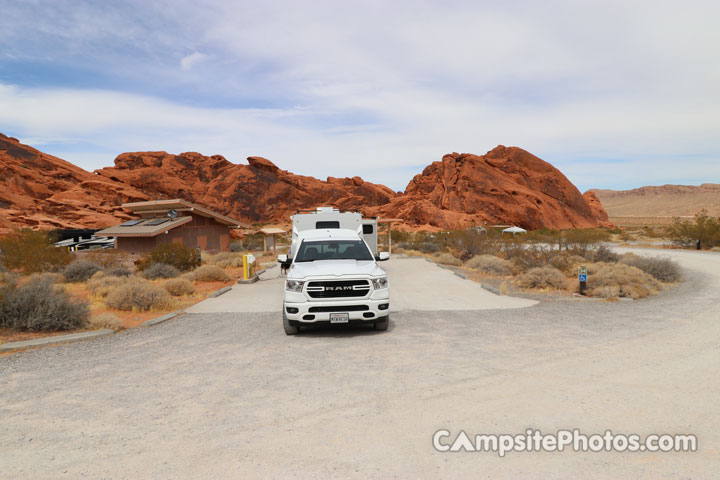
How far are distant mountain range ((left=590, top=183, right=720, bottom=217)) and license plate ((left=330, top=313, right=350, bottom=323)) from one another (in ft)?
487

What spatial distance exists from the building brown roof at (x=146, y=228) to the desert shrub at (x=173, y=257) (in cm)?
747

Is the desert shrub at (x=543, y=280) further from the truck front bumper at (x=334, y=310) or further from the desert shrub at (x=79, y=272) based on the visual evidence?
the desert shrub at (x=79, y=272)

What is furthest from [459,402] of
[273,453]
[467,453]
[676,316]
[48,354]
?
[676,316]

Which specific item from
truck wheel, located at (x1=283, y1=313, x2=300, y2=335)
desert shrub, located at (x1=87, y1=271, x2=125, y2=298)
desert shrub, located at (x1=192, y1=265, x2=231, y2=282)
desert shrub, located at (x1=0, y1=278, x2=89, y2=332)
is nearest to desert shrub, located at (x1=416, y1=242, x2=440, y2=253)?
desert shrub, located at (x1=192, y1=265, x2=231, y2=282)

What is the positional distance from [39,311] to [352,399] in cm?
746

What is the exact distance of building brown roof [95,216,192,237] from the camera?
1081 inches

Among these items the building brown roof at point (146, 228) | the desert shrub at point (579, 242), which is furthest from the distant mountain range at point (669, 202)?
the building brown roof at point (146, 228)

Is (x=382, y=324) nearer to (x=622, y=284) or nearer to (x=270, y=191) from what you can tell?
(x=622, y=284)

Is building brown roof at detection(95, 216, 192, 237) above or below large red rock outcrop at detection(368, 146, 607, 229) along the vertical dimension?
below

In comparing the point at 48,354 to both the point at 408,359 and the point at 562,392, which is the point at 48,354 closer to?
the point at 408,359

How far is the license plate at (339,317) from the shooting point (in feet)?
25.8

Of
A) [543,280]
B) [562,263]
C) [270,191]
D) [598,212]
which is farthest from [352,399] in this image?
[598,212]

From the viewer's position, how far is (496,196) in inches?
2753

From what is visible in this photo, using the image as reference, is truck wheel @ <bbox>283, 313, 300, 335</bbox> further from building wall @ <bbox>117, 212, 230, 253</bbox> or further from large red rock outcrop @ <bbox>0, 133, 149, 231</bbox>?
large red rock outcrop @ <bbox>0, 133, 149, 231</bbox>
